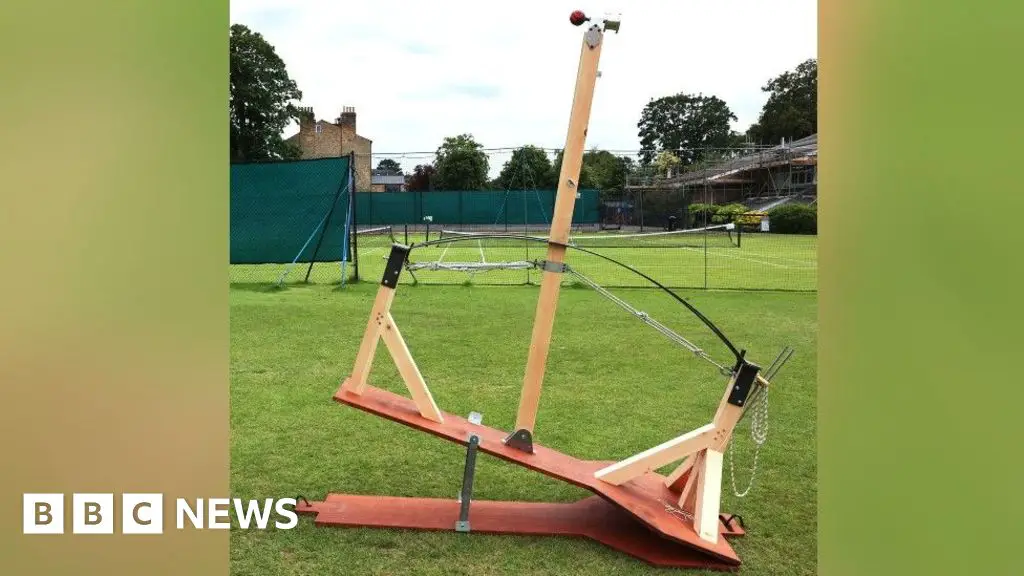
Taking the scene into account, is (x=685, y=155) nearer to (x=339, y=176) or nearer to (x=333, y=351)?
(x=339, y=176)

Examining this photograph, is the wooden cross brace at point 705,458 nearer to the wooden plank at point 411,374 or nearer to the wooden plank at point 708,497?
the wooden plank at point 708,497

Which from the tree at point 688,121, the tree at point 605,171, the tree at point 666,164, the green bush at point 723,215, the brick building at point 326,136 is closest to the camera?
the tree at point 605,171

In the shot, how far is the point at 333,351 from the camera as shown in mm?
6305

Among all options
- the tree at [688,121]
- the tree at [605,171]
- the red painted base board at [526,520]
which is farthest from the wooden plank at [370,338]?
the tree at [688,121]

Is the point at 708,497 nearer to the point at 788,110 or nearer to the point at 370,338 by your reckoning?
the point at 370,338

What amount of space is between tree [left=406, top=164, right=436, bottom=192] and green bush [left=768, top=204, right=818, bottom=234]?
13246 millimetres

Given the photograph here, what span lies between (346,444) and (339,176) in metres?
8.12

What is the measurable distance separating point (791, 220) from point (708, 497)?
91.0ft

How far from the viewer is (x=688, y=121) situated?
6775 centimetres

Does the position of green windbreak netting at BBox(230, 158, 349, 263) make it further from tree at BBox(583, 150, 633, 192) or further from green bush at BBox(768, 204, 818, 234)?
green bush at BBox(768, 204, 818, 234)

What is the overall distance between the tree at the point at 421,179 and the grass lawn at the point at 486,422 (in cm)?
1632

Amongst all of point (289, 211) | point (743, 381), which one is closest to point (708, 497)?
point (743, 381)

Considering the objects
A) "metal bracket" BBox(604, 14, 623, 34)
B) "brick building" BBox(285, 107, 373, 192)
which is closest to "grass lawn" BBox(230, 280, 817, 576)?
"metal bracket" BBox(604, 14, 623, 34)

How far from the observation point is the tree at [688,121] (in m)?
65.4
